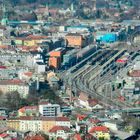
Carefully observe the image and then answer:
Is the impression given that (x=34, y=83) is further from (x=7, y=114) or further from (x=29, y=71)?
(x=7, y=114)

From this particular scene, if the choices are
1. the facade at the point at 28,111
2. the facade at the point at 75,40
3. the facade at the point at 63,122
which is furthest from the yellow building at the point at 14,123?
the facade at the point at 75,40

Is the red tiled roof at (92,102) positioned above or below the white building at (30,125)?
below

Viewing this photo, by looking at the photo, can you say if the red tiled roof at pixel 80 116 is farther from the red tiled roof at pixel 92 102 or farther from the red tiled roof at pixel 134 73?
the red tiled roof at pixel 134 73

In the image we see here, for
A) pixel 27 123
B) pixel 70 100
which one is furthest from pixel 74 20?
pixel 27 123

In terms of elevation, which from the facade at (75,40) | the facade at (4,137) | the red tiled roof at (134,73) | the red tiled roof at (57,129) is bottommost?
the facade at (75,40)

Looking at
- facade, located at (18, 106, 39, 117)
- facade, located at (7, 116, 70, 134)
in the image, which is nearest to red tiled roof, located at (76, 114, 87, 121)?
facade, located at (7, 116, 70, 134)

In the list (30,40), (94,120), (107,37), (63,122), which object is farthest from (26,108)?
(107,37)

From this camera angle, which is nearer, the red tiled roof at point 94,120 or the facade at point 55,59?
the red tiled roof at point 94,120

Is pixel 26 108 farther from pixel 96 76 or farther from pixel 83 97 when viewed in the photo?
pixel 96 76

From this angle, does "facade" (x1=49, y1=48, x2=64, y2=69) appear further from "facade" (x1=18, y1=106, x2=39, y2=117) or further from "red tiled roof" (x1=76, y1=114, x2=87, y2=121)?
"red tiled roof" (x1=76, y1=114, x2=87, y2=121)
